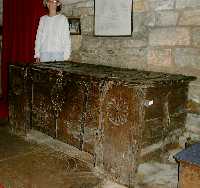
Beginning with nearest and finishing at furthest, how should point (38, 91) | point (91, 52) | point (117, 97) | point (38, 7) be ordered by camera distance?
point (117, 97), point (38, 91), point (91, 52), point (38, 7)

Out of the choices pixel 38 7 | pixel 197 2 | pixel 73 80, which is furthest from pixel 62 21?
pixel 197 2

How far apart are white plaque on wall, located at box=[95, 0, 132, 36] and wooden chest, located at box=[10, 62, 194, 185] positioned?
0.99 meters

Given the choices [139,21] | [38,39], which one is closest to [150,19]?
[139,21]

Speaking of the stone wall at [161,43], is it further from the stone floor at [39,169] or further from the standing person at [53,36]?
the stone floor at [39,169]

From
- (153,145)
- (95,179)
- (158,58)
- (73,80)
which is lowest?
(95,179)

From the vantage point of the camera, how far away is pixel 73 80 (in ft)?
11.0

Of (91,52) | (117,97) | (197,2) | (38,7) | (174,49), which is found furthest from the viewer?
(38,7)

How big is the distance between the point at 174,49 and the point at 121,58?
782mm

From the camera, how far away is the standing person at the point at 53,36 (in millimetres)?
4629

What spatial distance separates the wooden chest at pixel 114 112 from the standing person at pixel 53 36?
0.97m

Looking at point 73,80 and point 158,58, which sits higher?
point 158,58

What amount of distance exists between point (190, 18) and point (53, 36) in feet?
6.72

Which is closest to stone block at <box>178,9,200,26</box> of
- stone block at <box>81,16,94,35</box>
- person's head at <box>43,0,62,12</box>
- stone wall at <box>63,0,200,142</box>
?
stone wall at <box>63,0,200,142</box>

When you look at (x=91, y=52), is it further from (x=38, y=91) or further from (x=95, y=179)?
(x=95, y=179)
